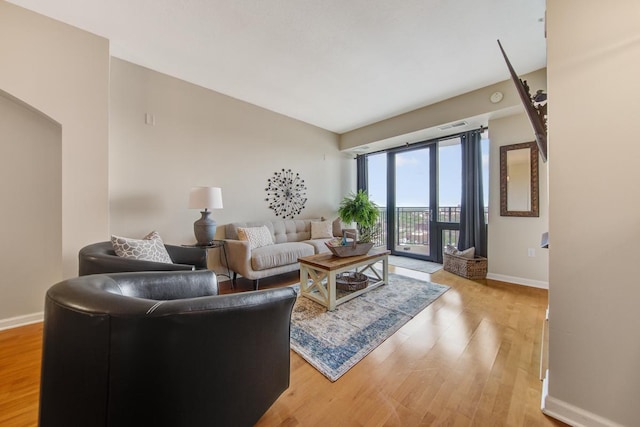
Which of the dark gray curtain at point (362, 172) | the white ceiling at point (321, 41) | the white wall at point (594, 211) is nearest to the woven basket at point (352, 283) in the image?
the white wall at point (594, 211)

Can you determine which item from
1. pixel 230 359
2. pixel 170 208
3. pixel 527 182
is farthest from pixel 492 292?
pixel 170 208

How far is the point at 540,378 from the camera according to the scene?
59.2 inches

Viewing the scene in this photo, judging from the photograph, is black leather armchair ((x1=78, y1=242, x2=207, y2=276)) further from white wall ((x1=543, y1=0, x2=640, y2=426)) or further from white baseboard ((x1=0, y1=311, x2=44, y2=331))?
white wall ((x1=543, y1=0, x2=640, y2=426))

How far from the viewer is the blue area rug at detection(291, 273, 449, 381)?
173 centimetres

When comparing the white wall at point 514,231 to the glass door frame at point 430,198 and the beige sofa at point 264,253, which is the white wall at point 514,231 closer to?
the glass door frame at point 430,198

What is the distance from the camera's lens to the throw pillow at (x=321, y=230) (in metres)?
4.30

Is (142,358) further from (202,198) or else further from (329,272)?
(202,198)

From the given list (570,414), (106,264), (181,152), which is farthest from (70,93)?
(570,414)

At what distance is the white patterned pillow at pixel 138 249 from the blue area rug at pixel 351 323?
1319 millimetres

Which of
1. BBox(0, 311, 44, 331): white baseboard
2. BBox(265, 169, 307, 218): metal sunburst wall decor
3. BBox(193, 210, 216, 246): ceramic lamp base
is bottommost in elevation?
BBox(0, 311, 44, 331): white baseboard

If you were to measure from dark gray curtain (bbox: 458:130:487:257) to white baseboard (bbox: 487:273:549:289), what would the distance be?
15.7 inches

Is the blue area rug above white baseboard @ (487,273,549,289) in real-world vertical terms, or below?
below

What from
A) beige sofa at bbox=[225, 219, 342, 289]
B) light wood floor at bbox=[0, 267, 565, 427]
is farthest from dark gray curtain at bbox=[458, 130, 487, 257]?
beige sofa at bbox=[225, 219, 342, 289]

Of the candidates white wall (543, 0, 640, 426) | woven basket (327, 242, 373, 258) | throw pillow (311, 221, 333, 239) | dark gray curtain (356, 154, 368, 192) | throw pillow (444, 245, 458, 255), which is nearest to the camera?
white wall (543, 0, 640, 426)
